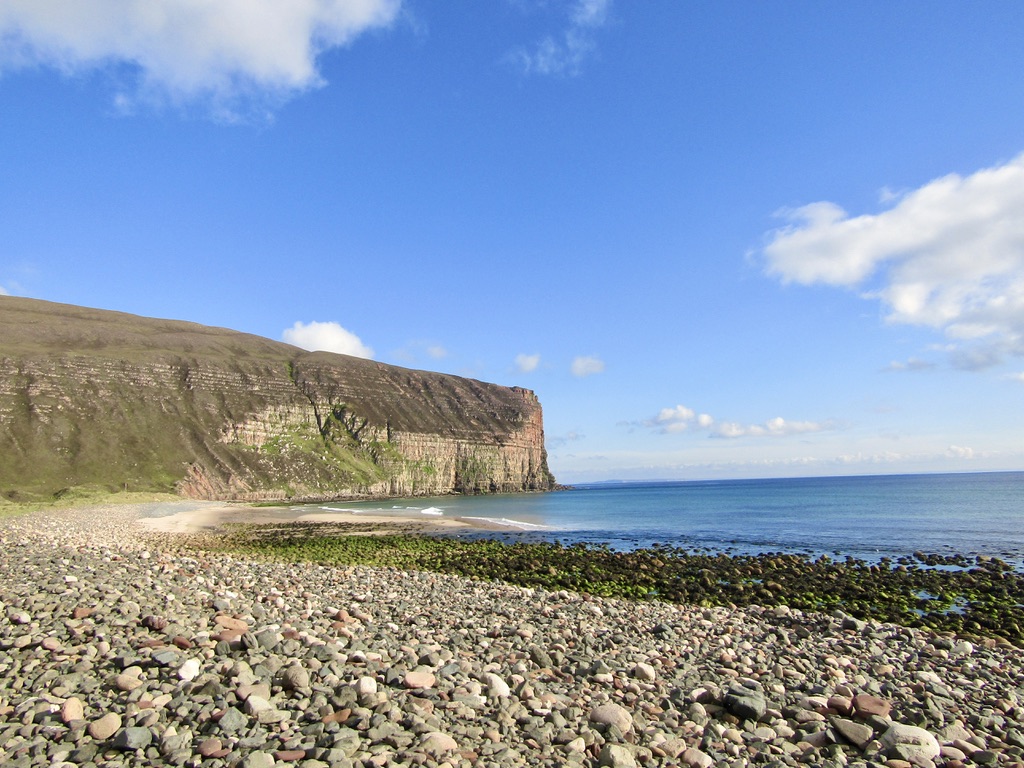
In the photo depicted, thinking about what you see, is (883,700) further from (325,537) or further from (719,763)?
(325,537)

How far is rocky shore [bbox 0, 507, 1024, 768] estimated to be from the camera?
627 cm

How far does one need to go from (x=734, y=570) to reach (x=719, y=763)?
2312 centimetres

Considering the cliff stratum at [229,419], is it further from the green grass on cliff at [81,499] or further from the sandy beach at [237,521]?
the sandy beach at [237,521]

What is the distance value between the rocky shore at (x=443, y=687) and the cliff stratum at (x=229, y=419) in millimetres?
81360

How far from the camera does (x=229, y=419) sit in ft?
384

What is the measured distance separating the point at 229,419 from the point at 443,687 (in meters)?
122

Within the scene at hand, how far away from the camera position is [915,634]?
14.8 metres

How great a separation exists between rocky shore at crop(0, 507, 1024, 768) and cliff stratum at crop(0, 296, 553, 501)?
267ft

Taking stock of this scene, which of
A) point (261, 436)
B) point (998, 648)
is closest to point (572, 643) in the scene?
point (998, 648)

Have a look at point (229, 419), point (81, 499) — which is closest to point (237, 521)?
point (81, 499)

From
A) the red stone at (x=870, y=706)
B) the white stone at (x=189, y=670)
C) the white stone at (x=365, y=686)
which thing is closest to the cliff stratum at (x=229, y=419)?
the white stone at (x=189, y=670)

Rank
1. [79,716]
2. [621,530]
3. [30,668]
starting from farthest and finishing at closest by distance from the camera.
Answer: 1. [621,530]
2. [30,668]
3. [79,716]

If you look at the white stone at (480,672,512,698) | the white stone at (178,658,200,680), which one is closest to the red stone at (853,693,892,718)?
the white stone at (480,672,512,698)

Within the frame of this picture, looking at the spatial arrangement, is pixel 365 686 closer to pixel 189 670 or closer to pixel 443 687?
pixel 443 687
